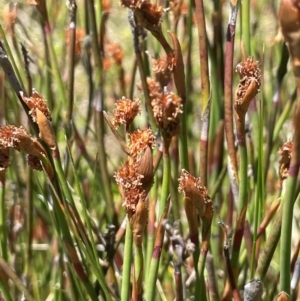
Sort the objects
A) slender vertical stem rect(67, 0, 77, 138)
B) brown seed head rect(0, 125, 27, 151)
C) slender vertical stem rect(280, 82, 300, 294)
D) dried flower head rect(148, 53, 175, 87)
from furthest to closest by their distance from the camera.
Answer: slender vertical stem rect(67, 0, 77, 138), dried flower head rect(148, 53, 175, 87), brown seed head rect(0, 125, 27, 151), slender vertical stem rect(280, 82, 300, 294)

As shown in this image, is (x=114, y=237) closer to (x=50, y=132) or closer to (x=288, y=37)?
(x=50, y=132)

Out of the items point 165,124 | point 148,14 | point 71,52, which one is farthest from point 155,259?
point 71,52

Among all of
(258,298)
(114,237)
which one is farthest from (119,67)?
(258,298)

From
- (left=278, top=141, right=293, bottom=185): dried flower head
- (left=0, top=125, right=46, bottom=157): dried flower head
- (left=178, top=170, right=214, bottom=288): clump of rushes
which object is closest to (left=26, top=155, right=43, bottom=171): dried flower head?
(left=0, top=125, right=46, bottom=157): dried flower head

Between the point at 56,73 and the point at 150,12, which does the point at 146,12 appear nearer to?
the point at 150,12

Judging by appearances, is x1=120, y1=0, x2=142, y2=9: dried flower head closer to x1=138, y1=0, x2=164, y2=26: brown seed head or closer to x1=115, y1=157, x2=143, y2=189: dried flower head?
x1=138, y1=0, x2=164, y2=26: brown seed head
